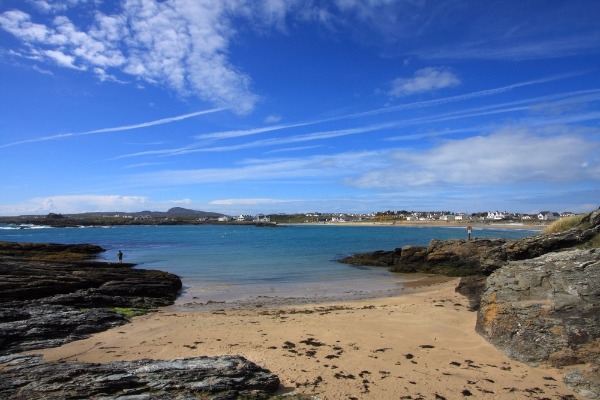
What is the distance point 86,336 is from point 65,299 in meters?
5.43

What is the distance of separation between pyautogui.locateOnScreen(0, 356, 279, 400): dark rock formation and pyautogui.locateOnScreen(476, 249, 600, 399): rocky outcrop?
547cm

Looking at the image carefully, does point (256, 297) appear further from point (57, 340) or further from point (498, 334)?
point (498, 334)

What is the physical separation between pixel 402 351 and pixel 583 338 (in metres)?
3.58

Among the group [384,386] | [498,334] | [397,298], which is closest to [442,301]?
[397,298]

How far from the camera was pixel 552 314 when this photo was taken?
27.0 ft

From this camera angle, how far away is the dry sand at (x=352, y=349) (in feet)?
23.2

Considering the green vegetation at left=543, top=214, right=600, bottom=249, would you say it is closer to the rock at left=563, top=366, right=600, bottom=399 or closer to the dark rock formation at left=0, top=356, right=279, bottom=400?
the rock at left=563, top=366, right=600, bottom=399

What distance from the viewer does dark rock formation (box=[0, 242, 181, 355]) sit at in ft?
32.8

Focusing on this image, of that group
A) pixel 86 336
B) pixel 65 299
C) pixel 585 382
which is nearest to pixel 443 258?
pixel 585 382

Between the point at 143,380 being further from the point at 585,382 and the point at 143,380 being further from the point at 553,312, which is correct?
the point at 553,312

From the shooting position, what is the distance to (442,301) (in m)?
15.4

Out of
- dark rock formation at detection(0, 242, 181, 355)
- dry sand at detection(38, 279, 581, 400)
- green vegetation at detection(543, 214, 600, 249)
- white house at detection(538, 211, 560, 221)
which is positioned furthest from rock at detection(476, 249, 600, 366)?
white house at detection(538, 211, 560, 221)

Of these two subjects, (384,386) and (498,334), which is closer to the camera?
(384,386)

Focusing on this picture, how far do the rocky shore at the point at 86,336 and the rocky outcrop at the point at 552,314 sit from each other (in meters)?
5.52
